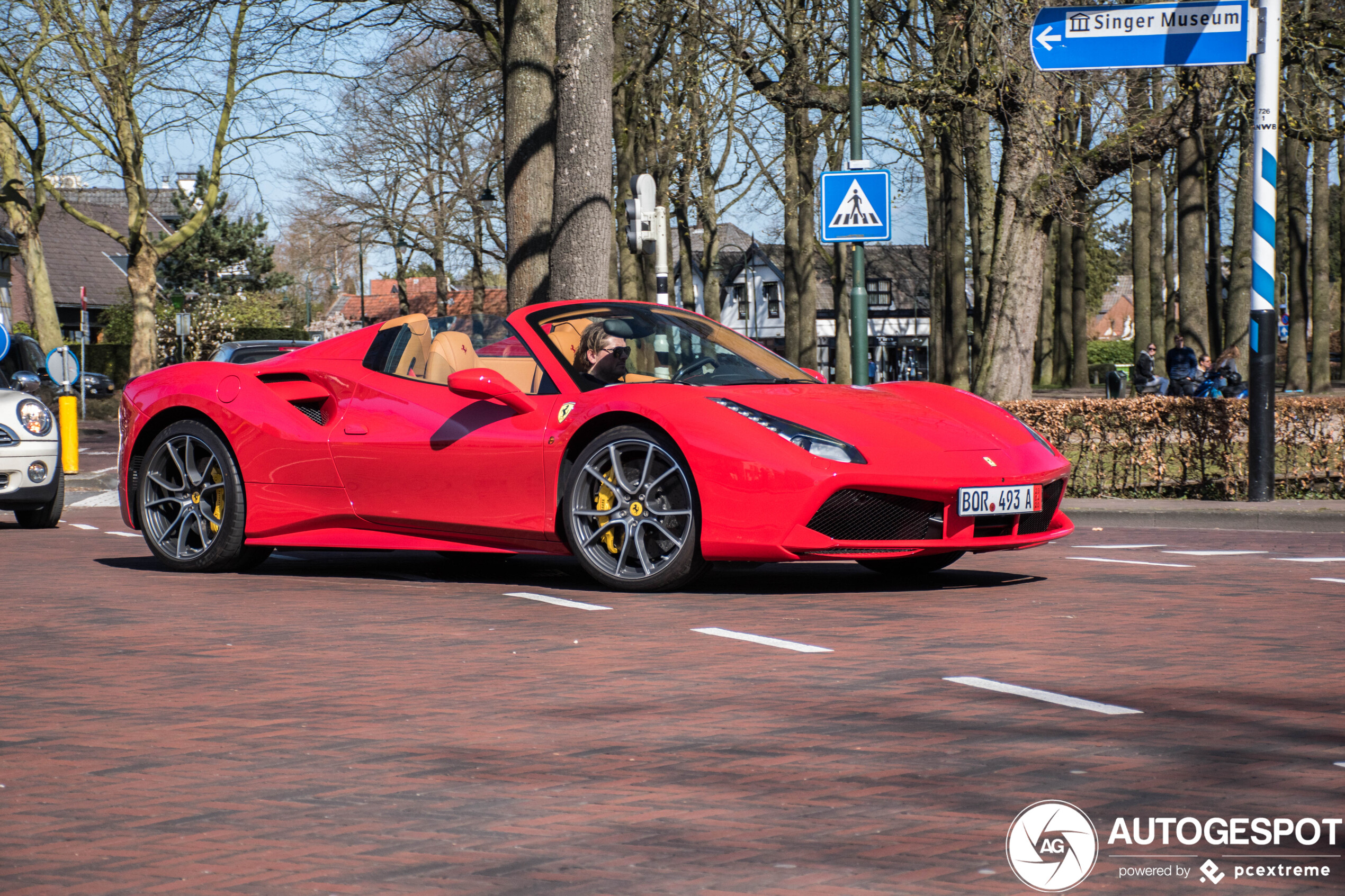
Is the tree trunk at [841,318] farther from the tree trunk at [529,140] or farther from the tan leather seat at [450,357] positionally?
the tan leather seat at [450,357]

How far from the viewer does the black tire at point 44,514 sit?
1277cm

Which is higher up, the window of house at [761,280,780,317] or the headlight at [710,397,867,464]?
the window of house at [761,280,780,317]

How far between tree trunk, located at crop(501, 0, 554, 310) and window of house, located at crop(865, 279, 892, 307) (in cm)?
9356

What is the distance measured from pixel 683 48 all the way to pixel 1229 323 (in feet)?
41.2

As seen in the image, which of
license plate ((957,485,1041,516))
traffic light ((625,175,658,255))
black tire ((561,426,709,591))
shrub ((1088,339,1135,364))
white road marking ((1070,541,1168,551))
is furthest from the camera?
shrub ((1088,339,1135,364))

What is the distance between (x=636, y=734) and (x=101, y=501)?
13.7 metres

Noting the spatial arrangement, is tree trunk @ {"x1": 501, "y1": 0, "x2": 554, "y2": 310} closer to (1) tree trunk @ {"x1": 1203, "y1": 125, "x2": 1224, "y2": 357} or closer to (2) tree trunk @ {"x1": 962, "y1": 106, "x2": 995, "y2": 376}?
(2) tree trunk @ {"x1": 962, "y1": 106, "x2": 995, "y2": 376}

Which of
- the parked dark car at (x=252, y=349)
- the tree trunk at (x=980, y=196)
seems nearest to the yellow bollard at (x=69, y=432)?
the parked dark car at (x=252, y=349)

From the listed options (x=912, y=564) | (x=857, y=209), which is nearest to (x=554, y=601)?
(x=912, y=564)

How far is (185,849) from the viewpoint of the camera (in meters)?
3.40

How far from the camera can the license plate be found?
717cm

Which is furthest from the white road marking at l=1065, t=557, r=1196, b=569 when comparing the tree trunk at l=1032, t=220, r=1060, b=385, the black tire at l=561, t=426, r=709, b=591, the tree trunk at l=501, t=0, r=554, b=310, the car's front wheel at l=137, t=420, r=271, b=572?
the tree trunk at l=1032, t=220, r=1060, b=385

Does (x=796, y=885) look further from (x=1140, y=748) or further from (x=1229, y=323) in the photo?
(x=1229, y=323)

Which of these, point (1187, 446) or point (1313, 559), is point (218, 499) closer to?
point (1313, 559)
